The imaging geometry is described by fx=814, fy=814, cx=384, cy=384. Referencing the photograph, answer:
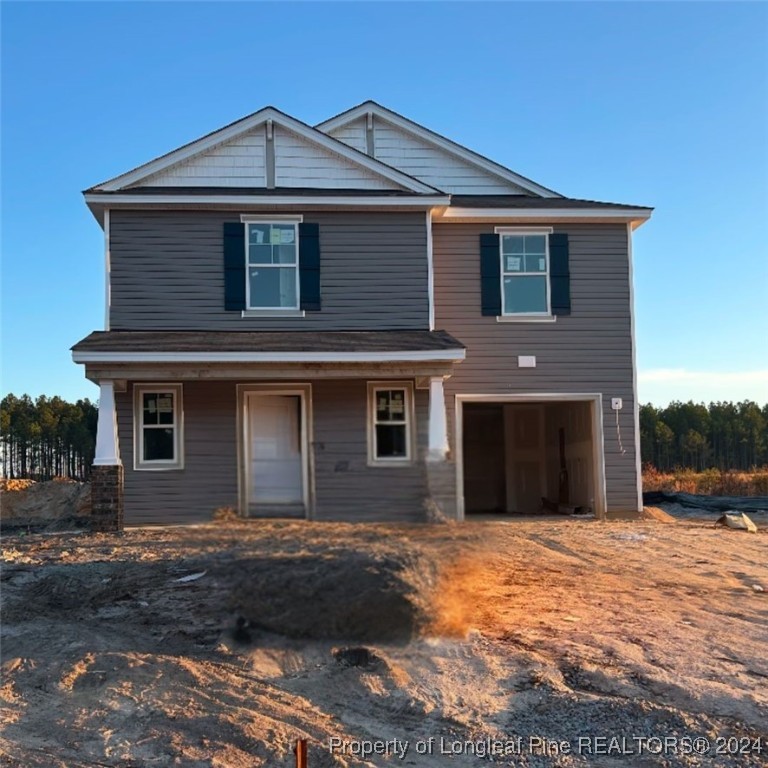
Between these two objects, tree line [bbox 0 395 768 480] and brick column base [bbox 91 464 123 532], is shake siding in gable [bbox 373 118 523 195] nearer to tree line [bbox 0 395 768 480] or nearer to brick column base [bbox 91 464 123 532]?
tree line [bbox 0 395 768 480]

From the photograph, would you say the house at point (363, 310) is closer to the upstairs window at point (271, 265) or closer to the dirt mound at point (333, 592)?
the upstairs window at point (271, 265)

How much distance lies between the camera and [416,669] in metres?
4.58

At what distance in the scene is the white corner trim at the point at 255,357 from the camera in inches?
273

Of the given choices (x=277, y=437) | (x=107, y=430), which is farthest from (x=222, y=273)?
(x=277, y=437)

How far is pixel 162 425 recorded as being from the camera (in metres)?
5.64

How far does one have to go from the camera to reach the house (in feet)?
19.6

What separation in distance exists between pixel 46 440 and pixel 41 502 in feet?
36.0

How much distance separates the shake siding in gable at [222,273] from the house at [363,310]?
0.02 metres

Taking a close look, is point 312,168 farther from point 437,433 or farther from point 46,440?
point 437,433

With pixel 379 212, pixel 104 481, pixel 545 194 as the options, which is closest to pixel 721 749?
pixel 104 481

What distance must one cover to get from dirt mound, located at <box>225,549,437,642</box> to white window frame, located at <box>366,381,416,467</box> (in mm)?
792

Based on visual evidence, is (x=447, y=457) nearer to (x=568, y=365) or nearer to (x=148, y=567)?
(x=148, y=567)

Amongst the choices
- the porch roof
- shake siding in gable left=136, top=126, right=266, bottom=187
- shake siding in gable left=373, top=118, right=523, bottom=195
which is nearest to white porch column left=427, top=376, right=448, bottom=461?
the porch roof

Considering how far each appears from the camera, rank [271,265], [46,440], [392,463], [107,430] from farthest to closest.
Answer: [271,265] → [107,430] → [46,440] → [392,463]
